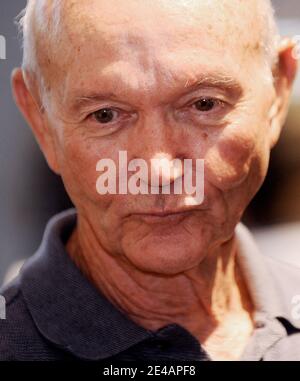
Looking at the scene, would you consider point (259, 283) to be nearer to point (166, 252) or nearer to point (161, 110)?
point (166, 252)

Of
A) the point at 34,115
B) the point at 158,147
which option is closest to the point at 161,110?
the point at 158,147

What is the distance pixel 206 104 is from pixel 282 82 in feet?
0.78

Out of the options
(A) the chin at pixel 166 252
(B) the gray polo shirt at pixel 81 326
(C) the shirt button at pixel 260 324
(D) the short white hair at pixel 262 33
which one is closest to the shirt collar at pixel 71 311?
(B) the gray polo shirt at pixel 81 326

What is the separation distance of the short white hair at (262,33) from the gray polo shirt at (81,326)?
35 cm

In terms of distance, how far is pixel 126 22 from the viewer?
130cm

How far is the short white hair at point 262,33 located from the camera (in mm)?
1443

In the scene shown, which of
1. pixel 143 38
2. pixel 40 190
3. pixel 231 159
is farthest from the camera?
pixel 40 190

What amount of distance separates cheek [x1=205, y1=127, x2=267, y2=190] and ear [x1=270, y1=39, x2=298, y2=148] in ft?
0.31

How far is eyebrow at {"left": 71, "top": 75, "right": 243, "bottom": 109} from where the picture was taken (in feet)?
4.38

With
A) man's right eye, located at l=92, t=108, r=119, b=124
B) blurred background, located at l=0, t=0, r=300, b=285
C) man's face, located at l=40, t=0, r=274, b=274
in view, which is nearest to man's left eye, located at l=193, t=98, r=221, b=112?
man's face, located at l=40, t=0, r=274, b=274

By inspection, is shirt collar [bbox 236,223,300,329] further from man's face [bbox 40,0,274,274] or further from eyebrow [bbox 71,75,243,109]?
eyebrow [bbox 71,75,243,109]

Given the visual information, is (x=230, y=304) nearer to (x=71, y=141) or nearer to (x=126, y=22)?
(x=71, y=141)

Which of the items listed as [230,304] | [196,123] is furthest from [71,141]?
[230,304]

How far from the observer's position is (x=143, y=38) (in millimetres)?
1300
